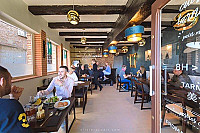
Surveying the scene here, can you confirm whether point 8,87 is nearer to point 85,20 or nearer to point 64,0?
point 64,0

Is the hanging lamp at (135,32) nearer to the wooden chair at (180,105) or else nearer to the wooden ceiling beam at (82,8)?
the wooden ceiling beam at (82,8)

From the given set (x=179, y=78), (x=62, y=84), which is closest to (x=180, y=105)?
(x=179, y=78)

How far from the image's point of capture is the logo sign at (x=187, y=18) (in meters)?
1.24

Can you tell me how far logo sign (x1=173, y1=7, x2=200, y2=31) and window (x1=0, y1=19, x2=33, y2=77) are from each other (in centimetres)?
344

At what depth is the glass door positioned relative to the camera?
49.5 inches

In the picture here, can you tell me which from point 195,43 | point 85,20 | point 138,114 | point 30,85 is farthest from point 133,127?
point 85,20

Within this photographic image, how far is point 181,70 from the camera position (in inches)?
58.5

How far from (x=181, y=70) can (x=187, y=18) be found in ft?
2.13

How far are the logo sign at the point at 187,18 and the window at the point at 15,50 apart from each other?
3436mm

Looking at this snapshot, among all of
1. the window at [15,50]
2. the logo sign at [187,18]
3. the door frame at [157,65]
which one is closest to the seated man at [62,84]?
the window at [15,50]

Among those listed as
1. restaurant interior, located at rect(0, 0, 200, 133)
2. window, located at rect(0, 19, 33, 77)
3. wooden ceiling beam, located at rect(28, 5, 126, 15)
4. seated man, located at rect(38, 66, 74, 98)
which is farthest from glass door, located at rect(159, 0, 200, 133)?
window, located at rect(0, 19, 33, 77)

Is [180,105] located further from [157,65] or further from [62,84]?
[62,84]

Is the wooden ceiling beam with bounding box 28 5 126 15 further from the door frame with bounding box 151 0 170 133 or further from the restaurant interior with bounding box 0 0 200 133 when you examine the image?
the door frame with bounding box 151 0 170 133

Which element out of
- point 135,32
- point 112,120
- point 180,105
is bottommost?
point 112,120
